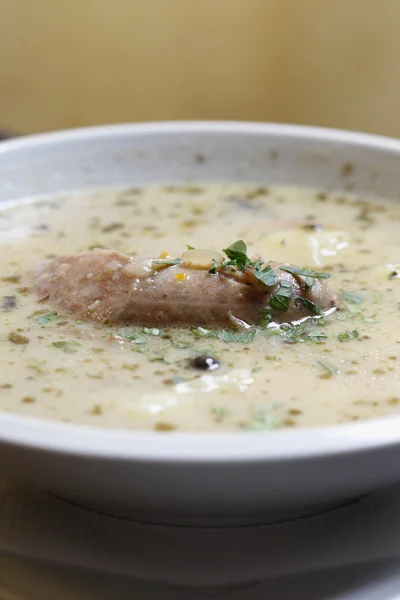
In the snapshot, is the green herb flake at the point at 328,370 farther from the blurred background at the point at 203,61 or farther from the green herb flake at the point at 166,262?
the blurred background at the point at 203,61

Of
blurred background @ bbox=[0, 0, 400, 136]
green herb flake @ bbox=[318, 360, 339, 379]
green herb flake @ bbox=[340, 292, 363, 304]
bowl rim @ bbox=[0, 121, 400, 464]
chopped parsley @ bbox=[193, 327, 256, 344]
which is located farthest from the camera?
blurred background @ bbox=[0, 0, 400, 136]

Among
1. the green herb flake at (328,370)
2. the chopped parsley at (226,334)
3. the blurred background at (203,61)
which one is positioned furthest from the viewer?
the blurred background at (203,61)

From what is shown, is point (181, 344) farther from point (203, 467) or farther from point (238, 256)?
point (203, 467)

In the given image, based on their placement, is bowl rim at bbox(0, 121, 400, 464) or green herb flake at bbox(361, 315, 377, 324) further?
green herb flake at bbox(361, 315, 377, 324)

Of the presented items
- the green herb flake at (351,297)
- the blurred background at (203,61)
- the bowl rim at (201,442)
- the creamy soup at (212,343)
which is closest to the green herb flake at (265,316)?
the creamy soup at (212,343)

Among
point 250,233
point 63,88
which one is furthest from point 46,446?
point 63,88

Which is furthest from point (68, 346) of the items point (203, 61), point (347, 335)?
point (203, 61)

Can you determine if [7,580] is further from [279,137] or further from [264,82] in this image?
[264,82]

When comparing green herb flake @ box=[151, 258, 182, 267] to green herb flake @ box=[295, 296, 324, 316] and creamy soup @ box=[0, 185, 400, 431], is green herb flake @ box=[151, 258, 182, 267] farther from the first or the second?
green herb flake @ box=[295, 296, 324, 316]

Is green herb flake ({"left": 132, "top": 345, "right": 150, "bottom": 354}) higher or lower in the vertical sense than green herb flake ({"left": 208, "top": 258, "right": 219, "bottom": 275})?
lower

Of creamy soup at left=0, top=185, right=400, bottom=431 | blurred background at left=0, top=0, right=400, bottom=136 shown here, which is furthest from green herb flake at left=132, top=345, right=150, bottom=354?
blurred background at left=0, top=0, right=400, bottom=136
